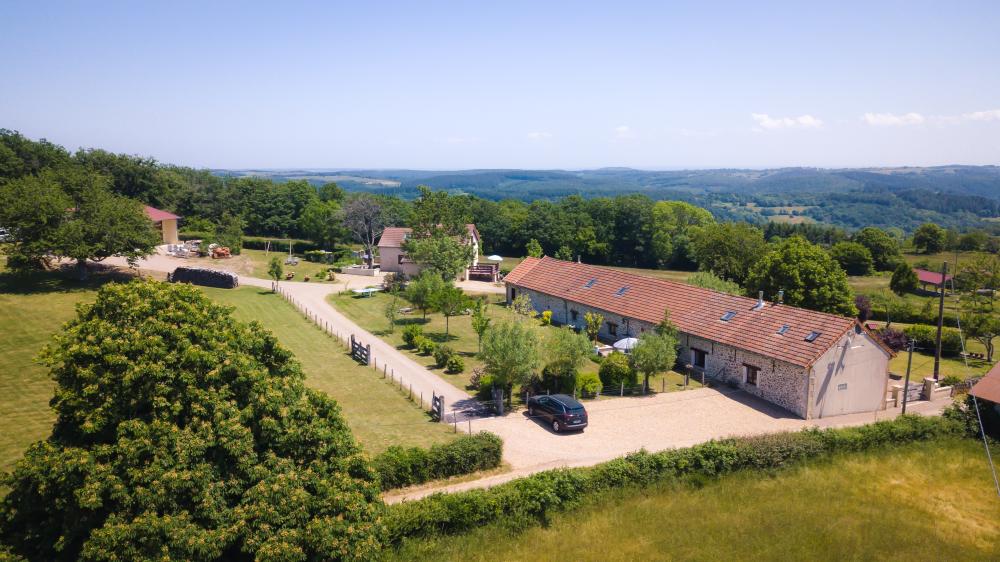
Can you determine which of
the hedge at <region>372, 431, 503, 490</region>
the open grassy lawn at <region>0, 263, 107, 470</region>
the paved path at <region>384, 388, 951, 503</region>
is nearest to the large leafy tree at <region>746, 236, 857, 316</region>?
the paved path at <region>384, 388, 951, 503</region>

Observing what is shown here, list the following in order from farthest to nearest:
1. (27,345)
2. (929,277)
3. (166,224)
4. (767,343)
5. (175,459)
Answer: (929,277), (166,224), (27,345), (767,343), (175,459)

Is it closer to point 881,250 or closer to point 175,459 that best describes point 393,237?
point 175,459

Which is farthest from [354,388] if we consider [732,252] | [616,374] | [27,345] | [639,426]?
[732,252]

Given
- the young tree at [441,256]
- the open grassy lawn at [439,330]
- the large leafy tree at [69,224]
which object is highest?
the large leafy tree at [69,224]

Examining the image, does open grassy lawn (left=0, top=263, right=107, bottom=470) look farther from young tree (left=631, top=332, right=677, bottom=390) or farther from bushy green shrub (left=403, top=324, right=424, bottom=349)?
young tree (left=631, top=332, right=677, bottom=390)

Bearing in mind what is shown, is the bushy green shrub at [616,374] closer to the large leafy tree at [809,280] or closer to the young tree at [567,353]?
the young tree at [567,353]

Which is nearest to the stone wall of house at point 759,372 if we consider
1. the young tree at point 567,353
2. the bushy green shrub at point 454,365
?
the young tree at point 567,353
